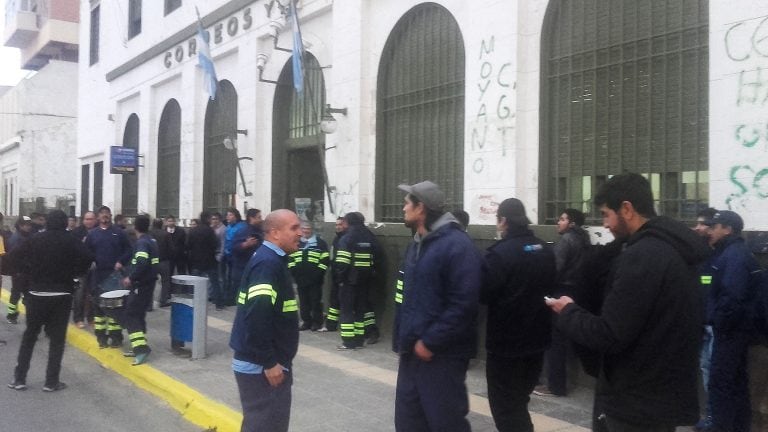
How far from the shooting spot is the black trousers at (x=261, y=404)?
4469 millimetres

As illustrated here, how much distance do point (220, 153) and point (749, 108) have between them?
43.2 feet

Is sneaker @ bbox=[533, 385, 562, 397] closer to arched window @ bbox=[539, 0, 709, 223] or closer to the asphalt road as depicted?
arched window @ bbox=[539, 0, 709, 223]

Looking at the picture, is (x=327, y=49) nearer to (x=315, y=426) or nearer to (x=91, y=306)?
(x=91, y=306)

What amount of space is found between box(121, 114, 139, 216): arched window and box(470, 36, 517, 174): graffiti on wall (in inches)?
610

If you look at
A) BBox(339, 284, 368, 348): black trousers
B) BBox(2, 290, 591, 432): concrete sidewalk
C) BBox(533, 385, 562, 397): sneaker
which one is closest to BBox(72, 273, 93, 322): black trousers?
BBox(2, 290, 591, 432): concrete sidewalk

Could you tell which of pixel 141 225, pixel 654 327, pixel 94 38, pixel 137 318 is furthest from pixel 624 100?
pixel 94 38

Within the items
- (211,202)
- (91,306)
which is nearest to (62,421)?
(91,306)

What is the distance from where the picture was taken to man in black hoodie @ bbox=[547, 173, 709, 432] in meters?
3.11

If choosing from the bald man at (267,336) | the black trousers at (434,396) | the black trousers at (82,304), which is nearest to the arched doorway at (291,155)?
the black trousers at (82,304)

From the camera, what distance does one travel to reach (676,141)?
7.23 meters

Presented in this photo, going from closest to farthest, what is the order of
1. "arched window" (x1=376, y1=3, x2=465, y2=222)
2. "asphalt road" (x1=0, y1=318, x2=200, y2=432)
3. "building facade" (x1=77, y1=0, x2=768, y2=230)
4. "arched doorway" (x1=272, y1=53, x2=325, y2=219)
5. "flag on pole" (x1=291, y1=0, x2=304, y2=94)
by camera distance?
"asphalt road" (x1=0, y1=318, x2=200, y2=432) < "building facade" (x1=77, y1=0, x2=768, y2=230) < "arched window" (x1=376, y1=3, x2=465, y2=222) < "flag on pole" (x1=291, y1=0, x2=304, y2=94) < "arched doorway" (x1=272, y1=53, x2=325, y2=219)

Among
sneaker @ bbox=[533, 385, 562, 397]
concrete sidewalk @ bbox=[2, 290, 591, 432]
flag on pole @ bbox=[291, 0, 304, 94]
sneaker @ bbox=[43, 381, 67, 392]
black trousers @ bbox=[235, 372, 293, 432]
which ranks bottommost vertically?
sneaker @ bbox=[43, 381, 67, 392]

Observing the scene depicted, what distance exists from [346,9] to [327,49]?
1.35 meters

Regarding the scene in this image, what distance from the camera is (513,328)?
4828 mm
